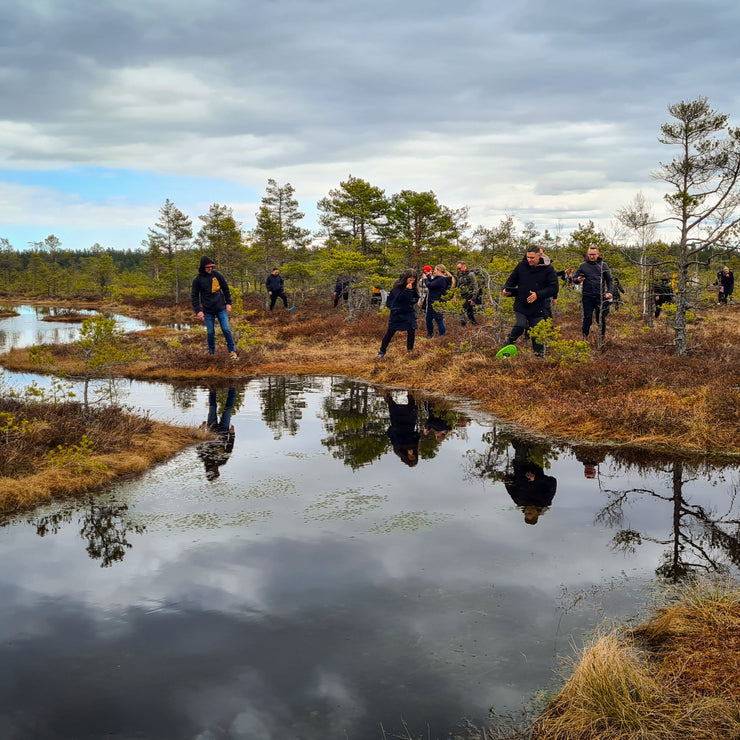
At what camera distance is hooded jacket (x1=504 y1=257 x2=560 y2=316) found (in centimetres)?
1161

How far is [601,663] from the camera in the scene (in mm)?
3148

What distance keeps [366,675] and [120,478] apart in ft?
15.7

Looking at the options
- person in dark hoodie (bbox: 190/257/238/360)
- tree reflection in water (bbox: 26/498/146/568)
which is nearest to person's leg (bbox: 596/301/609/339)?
person in dark hoodie (bbox: 190/257/238/360)

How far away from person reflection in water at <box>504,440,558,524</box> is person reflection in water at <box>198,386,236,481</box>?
11.6 feet

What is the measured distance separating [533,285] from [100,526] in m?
8.98

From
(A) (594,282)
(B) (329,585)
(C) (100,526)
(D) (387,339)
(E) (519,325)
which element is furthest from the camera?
(D) (387,339)

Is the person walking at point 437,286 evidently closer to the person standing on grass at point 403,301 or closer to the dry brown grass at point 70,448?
the person standing on grass at point 403,301

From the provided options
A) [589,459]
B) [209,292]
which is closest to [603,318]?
[589,459]

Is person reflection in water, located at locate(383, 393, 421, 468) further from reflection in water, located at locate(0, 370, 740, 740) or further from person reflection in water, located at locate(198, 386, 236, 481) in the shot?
person reflection in water, located at locate(198, 386, 236, 481)

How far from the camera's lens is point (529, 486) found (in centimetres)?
660

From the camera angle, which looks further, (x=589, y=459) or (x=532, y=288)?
(x=532, y=288)

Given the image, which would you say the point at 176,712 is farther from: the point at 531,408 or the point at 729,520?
the point at 531,408

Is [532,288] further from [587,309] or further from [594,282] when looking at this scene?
[587,309]

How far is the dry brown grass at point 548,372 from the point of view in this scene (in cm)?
836
